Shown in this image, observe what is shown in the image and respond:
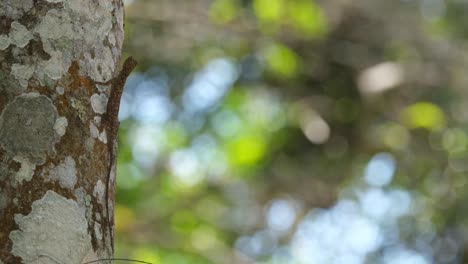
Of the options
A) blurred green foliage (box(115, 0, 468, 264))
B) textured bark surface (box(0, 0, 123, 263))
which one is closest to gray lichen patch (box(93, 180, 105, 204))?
textured bark surface (box(0, 0, 123, 263))

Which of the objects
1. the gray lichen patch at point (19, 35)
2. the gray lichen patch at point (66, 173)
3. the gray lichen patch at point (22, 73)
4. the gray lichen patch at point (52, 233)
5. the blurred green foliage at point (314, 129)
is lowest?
the gray lichen patch at point (52, 233)

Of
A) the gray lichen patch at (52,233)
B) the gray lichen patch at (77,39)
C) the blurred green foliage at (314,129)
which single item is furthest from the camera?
the blurred green foliage at (314,129)

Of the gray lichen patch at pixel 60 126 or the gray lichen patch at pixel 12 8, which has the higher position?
the gray lichen patch at pixel 12 8

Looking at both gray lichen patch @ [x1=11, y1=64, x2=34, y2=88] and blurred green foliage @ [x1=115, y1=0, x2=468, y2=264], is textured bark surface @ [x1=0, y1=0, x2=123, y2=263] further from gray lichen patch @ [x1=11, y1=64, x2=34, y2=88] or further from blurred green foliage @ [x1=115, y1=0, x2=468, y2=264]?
blurred green foliage @ [x1=115, y1=0, x2=468, y2=264]

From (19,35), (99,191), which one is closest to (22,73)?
(19,35)

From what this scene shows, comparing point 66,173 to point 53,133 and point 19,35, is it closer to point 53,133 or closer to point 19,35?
point 53,133

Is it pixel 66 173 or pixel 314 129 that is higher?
pixel 314 129

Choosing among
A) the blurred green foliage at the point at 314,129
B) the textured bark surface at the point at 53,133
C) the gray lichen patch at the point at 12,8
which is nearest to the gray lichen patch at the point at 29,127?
the textured bark surface at the point at 53,133

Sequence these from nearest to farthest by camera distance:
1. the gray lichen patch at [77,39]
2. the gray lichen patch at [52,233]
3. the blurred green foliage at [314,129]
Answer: the gray lichen patch at [52,233], the gray lichen patch at [77,39], the blurred green foliage at [314,129]

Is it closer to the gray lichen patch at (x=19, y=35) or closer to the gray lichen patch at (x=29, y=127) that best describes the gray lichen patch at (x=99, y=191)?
the gray lichen patch at (x=29, y=127)
